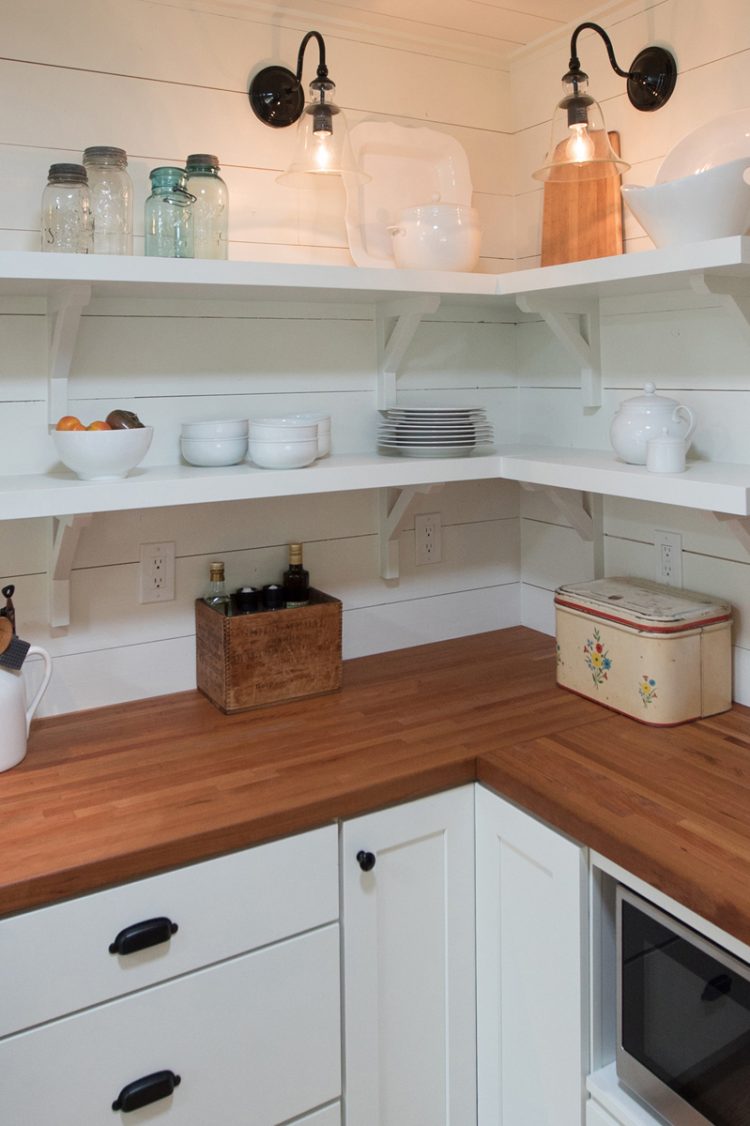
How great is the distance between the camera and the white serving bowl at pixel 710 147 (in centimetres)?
156

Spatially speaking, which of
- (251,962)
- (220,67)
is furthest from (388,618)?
(220,67)

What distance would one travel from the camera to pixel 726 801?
1.39 meters

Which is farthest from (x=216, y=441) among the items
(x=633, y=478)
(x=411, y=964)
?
(x=411, y=964)

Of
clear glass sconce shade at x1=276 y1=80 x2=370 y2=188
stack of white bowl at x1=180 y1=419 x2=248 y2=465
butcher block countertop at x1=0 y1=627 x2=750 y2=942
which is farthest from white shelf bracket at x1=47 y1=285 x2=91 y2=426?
butcher block countertop at x1=0 y1=627 x2=750 y2=942

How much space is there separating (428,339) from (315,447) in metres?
0.53

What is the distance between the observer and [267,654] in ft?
5.94

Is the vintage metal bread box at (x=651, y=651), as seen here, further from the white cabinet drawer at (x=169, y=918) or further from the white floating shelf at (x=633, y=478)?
the white cabinet drawer at (x=169, y=918)

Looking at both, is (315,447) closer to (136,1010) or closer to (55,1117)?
(136,1010)

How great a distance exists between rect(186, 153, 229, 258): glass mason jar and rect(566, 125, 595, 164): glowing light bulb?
0.63 metres

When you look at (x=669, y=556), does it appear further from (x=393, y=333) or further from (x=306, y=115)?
(x=306, y=115)

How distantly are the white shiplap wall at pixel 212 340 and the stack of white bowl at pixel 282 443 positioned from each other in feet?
0.73

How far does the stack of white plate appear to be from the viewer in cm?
187

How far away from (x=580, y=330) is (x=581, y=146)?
416 mm

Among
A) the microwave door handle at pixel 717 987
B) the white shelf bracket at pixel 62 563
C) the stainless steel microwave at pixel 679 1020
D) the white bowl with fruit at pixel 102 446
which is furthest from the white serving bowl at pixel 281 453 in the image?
the microwave door handle at pixel 717 987
